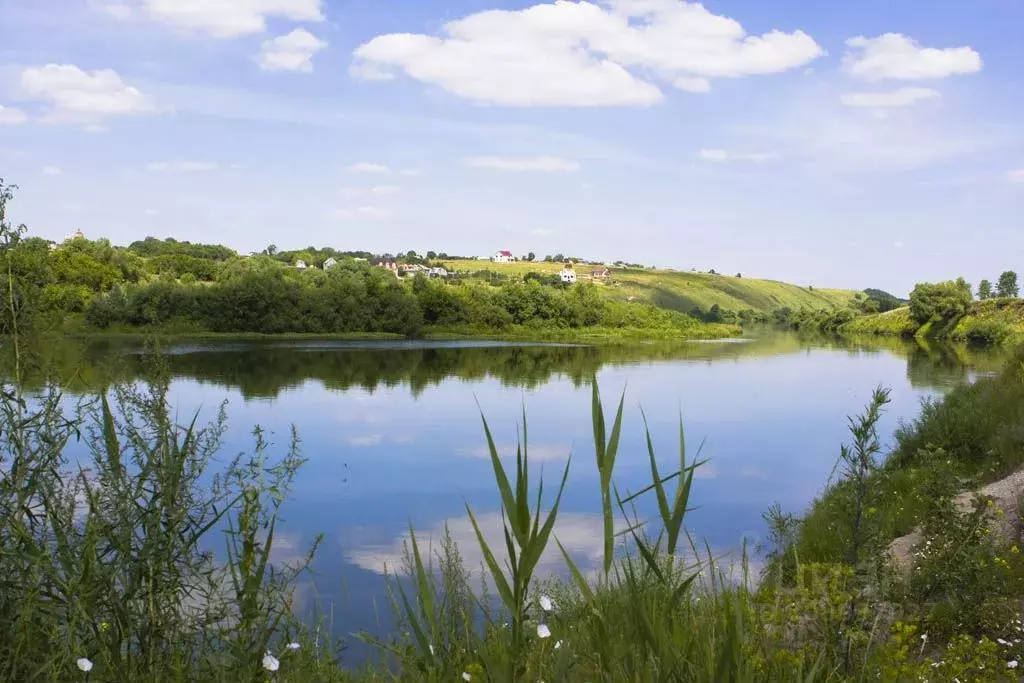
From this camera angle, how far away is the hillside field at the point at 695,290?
10631cm

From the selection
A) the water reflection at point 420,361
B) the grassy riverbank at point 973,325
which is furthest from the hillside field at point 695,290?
the water reflection at point 420,361

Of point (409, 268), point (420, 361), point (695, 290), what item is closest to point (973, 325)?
point (420, 361)

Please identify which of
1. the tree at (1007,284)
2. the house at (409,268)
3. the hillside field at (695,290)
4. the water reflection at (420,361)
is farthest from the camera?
the hillside field at (695,290)

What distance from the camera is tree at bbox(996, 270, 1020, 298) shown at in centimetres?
6200

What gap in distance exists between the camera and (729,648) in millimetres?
1685

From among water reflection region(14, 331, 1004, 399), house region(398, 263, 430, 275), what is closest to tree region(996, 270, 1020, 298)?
water reflection region(14, 331, 1004, 399)

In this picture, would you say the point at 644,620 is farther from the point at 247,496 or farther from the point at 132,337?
the point at 132,337

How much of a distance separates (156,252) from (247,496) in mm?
74209

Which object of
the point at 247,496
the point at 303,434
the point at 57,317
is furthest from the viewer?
the point at 303,434

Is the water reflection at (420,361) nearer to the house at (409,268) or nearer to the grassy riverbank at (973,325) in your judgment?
the grassy riverbank at (973,325)

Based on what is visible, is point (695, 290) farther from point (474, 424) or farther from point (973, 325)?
point (474, 424)

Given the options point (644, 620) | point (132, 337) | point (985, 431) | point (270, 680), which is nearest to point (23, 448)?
point (270, 680)

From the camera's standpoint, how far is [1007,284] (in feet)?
→ 208

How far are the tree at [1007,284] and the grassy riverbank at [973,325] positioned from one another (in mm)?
2661
